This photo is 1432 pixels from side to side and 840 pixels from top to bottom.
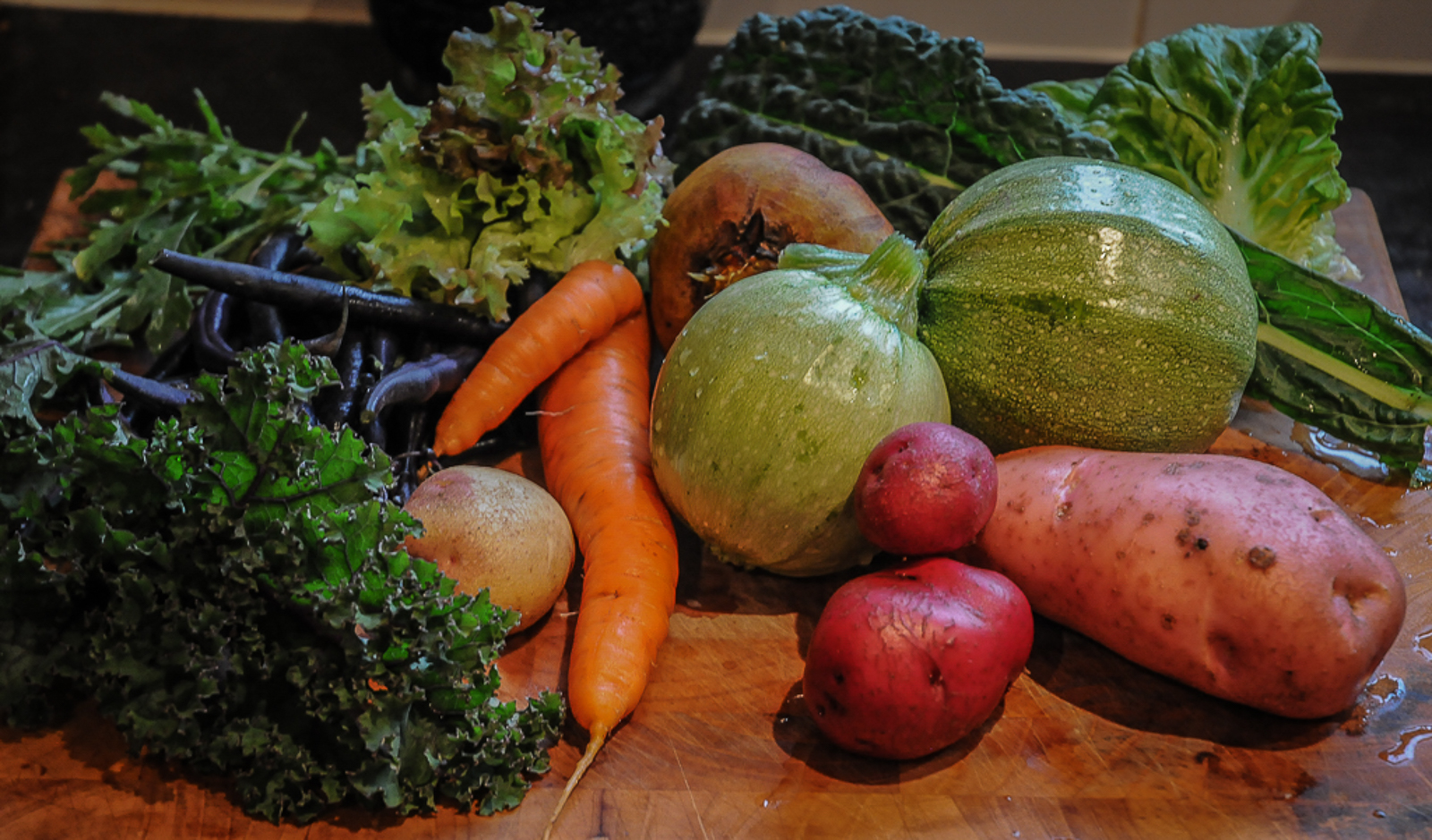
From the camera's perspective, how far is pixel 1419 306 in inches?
130

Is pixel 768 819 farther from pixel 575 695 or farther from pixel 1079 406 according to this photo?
pixel 1079 406

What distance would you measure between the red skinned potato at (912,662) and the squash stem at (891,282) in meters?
0.46

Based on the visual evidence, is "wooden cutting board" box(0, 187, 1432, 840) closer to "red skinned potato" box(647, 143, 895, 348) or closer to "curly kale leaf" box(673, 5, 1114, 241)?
"red skinned potato" box(647, 143, 895, 348)

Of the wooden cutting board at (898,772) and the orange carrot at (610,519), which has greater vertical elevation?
the orange carrot at (610,519)

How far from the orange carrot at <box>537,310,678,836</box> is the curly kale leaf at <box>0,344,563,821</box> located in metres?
0.10

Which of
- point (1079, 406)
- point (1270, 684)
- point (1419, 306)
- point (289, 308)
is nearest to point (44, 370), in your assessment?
point (289, 308)

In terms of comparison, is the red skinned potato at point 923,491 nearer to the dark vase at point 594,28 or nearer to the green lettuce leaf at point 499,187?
the green lettuce leaf at point 499,187

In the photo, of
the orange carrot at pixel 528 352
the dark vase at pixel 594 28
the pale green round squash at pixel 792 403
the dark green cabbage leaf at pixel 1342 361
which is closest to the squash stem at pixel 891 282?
the pale green round squash at pixel 792 403

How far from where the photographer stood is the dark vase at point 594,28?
10.5ft

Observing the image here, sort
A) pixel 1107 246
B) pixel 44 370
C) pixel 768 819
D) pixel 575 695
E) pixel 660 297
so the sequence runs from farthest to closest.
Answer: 1. pixel 660 297
2. pixel 44 370
3. pixel 1107 246
4. pixel 575 695
5. pixel 768 819

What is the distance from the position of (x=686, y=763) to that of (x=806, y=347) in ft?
2.10

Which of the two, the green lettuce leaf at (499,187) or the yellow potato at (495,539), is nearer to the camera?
the yellow potato at (495,539)

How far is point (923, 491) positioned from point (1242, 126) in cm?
138

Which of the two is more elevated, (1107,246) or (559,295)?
(1107,246)
